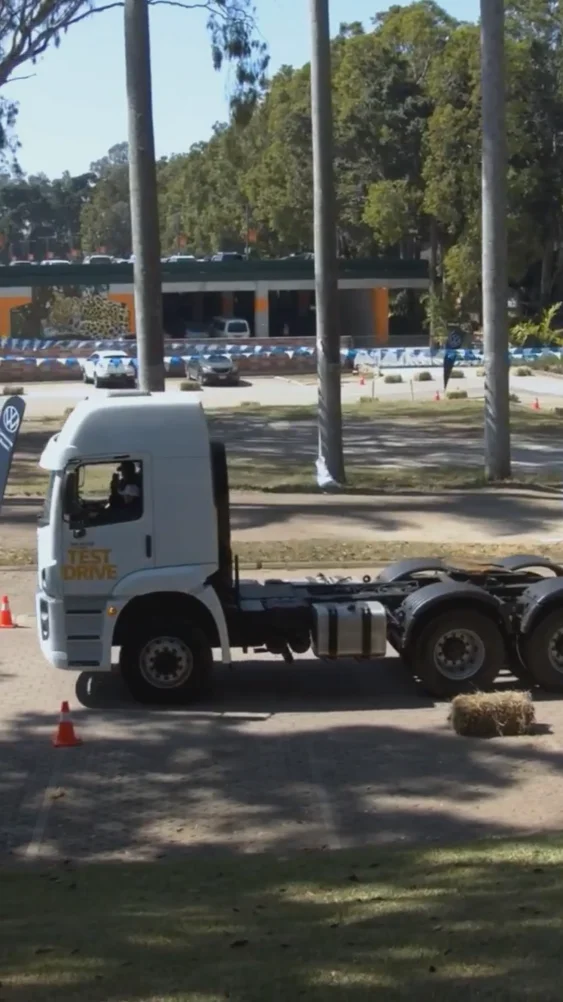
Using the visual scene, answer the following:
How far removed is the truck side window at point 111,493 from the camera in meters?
11.2

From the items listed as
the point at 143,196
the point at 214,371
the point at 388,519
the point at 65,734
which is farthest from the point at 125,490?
the point at 214,371

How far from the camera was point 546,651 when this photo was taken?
11570 millimetres

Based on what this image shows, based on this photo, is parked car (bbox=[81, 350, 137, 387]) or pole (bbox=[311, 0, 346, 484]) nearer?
pole (bbox=[311, 0, 346, 484])

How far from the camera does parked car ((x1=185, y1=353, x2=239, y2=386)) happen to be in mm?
57938

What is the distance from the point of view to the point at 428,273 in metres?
Result: 79.8

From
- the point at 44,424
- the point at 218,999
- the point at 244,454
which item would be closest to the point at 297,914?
the point at 218,999

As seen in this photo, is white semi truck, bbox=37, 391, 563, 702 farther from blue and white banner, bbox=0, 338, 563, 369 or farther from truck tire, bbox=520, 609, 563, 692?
blue and white banner, bbox=0, 338, 563, 369

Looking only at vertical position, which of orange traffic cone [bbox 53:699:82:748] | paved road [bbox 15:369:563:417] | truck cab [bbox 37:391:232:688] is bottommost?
orange traffic cone [bbox 53:699:82:748]

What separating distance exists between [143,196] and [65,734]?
14680 mm

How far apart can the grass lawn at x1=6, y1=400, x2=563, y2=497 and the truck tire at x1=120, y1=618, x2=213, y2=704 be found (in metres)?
13.7

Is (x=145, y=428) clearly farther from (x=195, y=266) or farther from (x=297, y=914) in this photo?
(x=195, y=266)

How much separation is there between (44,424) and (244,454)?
10129mm

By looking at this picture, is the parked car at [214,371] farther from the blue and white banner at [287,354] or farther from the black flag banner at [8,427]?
the black flag banner at [8,427]

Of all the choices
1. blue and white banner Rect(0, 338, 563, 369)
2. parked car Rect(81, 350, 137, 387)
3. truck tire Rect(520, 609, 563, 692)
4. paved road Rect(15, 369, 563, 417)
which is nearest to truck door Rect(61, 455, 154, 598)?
truck tire Rect(520, 609, 563, 692)
